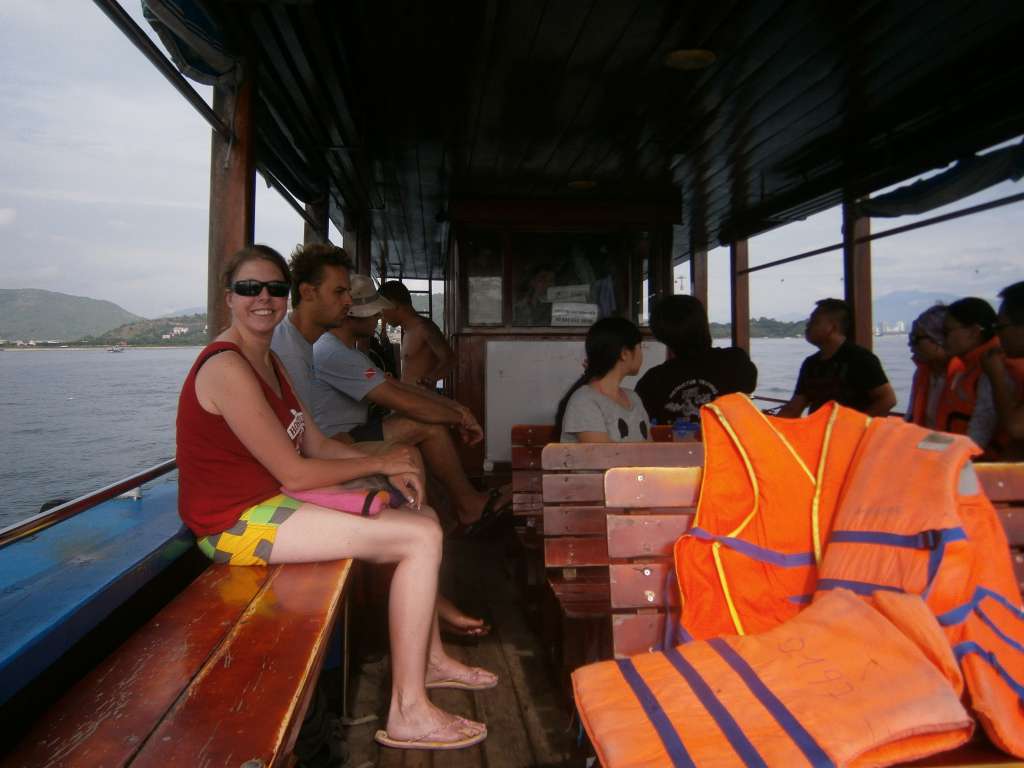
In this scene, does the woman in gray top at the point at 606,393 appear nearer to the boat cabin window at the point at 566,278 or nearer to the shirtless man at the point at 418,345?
the shirtless man at the point at 418,345

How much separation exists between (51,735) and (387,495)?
96cm

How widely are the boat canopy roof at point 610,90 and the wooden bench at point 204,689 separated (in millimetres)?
1787

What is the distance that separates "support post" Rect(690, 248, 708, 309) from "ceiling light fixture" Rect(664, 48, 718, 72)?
18.5 feet

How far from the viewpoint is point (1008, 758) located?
1.19 m

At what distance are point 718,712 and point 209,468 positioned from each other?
1.38 m

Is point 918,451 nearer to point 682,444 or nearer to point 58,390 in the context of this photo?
point 682,444

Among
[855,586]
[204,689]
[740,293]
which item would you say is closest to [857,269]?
[740,293]

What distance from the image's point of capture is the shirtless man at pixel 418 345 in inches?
201

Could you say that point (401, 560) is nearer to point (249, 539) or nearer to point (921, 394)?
point (249, 539)

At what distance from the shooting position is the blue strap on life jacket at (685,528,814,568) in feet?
4.98

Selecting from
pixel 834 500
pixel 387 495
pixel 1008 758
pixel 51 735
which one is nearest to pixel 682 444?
pixel 834 500

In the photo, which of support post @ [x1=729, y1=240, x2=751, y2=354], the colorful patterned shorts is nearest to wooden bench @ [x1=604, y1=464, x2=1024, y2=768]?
the colorful patterned shorts

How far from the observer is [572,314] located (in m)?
6.03

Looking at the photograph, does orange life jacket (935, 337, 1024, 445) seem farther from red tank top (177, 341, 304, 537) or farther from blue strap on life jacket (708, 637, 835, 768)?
red tank top (177, 341, 304, 537)
